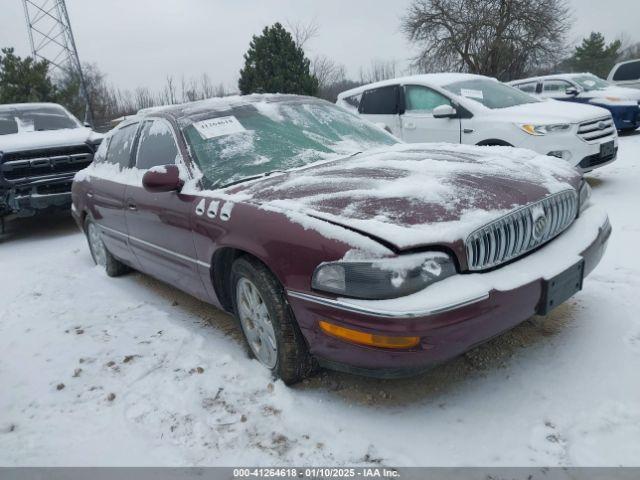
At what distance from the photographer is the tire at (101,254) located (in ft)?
15.6

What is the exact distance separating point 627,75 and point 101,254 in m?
13.9

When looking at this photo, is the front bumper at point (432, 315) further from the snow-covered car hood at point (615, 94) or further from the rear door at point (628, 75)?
the rear door at point (628, 75)

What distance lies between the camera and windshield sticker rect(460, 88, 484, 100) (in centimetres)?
638

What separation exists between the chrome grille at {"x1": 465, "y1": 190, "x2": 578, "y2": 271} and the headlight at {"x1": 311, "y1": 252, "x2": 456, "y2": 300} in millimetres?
157

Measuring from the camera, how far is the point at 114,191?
13.3 ft

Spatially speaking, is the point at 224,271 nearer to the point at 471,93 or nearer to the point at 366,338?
the point at 366,338

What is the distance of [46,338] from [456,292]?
9.96 ft

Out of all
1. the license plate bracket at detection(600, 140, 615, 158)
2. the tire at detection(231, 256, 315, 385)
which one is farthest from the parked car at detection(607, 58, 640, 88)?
the tire at detection(231, 256, 315, 385)

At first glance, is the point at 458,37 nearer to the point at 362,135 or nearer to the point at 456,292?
the point at 362,135

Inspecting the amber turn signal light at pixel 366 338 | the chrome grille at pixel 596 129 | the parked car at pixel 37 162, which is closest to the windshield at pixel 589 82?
the chrome grille at pixel 596 129

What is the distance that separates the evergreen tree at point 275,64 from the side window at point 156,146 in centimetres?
1439

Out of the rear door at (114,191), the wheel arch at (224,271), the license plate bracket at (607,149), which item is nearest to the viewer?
the wheel arch at (224,271)

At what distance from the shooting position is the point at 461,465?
6.58ft

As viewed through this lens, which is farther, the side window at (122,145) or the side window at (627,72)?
the side window at (627,72)
